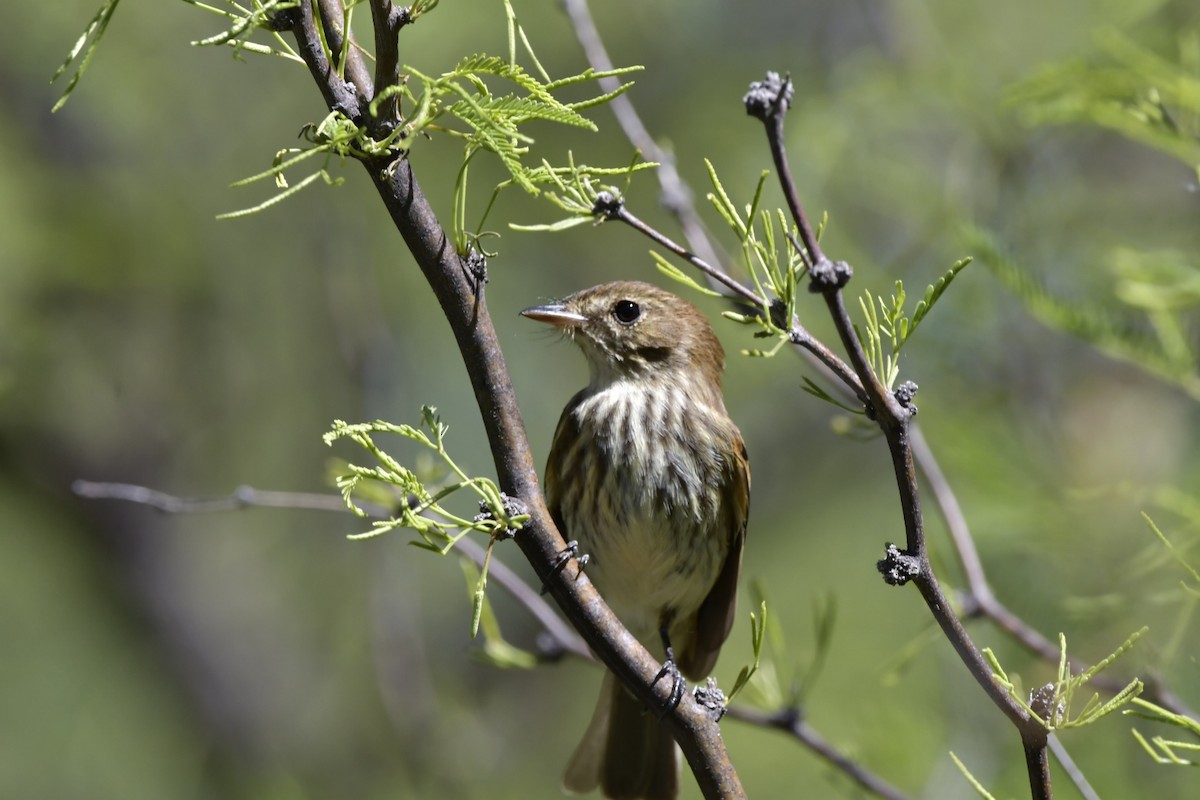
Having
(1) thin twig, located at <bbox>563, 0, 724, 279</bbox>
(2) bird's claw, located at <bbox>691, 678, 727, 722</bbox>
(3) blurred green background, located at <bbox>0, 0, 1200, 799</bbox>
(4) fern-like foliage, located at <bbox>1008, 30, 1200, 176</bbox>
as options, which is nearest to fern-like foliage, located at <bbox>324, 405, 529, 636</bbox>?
(2) bird's claw, located at <bbox>691, 678, 727, 722</bbox>

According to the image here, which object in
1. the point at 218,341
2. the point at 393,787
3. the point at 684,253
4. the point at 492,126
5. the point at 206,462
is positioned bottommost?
the point at 393,787

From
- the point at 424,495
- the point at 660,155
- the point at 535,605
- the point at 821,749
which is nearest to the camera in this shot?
the point at 424,495

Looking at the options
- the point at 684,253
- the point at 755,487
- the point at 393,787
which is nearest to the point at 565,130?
the point at 755,487

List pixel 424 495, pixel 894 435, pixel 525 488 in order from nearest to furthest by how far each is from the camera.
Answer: pixel 894 435, pixel 424 495, pixel 525 488

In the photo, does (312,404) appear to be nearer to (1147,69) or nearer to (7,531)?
(7,531)

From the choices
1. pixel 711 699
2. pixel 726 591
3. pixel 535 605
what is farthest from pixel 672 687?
pixel 726 591

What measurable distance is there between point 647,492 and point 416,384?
3.86 metres

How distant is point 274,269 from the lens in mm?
8156

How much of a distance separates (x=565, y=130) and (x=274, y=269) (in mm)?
2020

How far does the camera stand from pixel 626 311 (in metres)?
4.26

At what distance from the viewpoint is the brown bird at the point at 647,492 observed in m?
3.93

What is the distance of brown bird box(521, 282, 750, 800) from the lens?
393 centimetres

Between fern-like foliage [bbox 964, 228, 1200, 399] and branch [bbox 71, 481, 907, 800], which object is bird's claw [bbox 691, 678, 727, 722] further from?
fern-like foliage [bbox 964, 228, 1200, 399]

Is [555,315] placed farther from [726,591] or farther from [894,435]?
[894,435]
